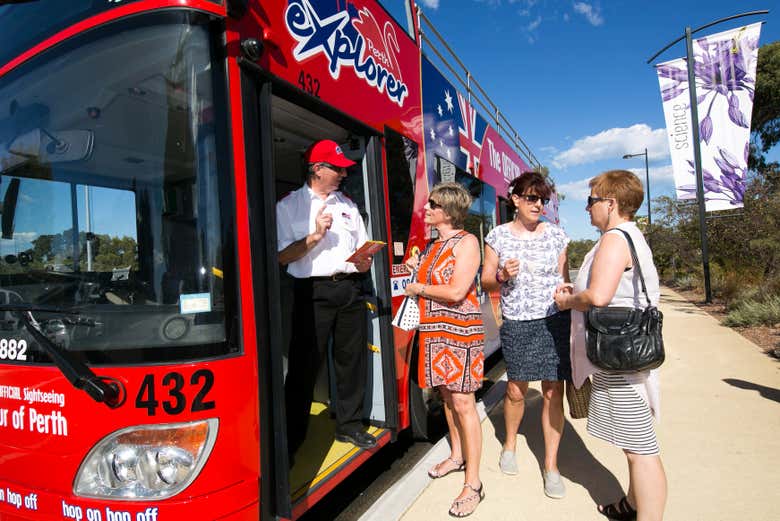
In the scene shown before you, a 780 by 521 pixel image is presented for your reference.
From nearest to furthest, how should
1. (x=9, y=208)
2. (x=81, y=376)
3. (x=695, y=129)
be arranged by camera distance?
1. (x=81, y=376)
2. (x=9, y=208)
3. (x=695, y=129)

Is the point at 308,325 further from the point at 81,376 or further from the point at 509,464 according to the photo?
the point at 509,464

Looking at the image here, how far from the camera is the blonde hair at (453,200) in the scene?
2846 millimetres

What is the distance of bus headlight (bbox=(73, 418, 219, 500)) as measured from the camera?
66.9 inches

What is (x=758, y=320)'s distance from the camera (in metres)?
8.41

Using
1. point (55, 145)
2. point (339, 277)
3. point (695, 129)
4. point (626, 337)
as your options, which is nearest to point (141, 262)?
point (55, 145)

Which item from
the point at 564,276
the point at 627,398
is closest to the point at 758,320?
the point at 564,276

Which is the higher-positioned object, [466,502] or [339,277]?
[339,277]

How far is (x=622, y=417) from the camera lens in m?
2.34

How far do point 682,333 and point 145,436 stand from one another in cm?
887

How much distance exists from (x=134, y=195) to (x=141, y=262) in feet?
0.86

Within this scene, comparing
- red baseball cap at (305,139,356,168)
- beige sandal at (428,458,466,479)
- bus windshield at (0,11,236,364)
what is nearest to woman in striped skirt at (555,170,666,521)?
beige sandal at (428,458,466,479)

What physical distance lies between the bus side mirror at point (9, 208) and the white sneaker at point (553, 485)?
312 cm

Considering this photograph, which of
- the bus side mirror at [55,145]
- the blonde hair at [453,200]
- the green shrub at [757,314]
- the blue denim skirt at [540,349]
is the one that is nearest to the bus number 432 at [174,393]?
the bus side mirror at [55,145]

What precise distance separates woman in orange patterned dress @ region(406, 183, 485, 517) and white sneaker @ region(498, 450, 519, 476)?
45cm
